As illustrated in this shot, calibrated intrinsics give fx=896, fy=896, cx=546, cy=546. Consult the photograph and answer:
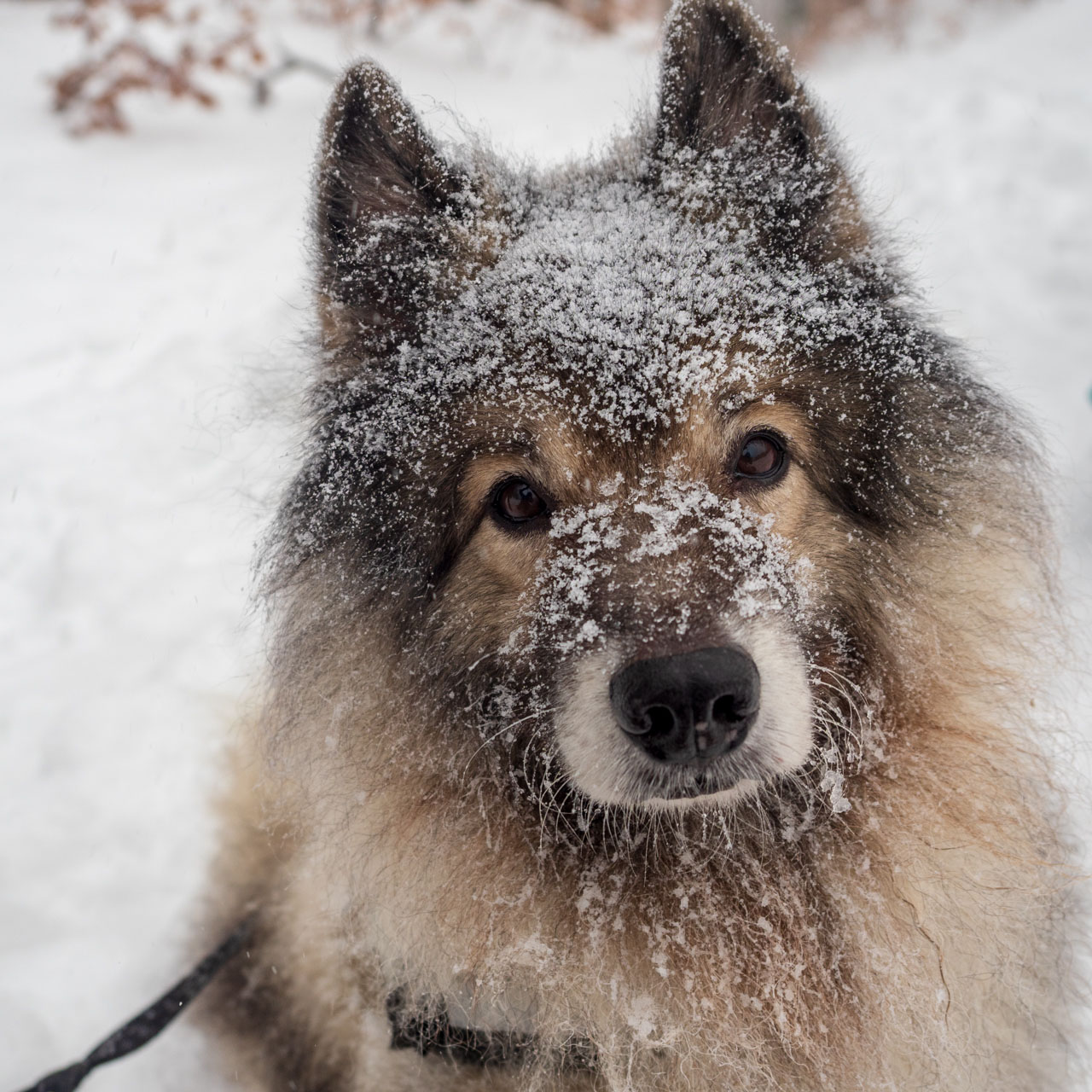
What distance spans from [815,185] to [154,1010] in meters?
2.71

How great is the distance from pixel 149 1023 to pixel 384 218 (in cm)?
219

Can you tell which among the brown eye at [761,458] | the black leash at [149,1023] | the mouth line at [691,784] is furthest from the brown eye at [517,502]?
the black leash at [149,1023]

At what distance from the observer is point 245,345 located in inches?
195

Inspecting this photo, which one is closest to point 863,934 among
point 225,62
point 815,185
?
point 815,185

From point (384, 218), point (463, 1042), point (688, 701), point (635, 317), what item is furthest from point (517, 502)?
point (463, 1042)

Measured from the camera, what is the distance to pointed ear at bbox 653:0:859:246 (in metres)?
2.01

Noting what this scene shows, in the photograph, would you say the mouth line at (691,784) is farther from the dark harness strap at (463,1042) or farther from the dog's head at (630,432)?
the dark harness strap at (463,1042)

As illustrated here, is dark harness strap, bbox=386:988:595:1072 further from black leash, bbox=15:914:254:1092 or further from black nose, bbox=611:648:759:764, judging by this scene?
black nose, bbox=611:648:759:764

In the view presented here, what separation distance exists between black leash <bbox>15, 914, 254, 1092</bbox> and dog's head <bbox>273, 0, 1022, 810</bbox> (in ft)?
3.86

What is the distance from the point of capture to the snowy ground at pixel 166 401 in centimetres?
296

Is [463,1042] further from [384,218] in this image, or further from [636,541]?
[384,218]

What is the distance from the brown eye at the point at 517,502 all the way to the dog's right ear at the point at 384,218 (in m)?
0.43

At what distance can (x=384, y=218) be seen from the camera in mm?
2039

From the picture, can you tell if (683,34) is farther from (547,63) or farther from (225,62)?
(547,63)
